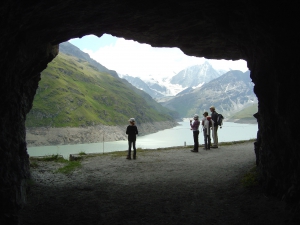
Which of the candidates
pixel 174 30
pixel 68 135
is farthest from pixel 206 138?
pixel 68 135

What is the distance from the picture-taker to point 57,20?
9805 mm

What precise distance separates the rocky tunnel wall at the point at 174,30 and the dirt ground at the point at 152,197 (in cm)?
92

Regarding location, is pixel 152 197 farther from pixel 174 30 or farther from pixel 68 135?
pixel 68 135

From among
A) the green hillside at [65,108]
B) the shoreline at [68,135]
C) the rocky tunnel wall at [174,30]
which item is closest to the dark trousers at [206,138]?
the rocky tunnel wall at [174,30]

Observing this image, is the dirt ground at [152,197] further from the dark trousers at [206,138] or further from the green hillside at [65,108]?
the green hillside at [65,108]

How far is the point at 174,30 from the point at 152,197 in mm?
8741

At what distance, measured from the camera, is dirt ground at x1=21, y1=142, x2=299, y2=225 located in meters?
8.69

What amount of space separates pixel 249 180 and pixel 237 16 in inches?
293

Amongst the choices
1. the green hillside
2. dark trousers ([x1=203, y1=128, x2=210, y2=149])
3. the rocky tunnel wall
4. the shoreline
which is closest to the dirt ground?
the rocky tunnel wall

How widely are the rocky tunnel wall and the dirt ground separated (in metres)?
0.92

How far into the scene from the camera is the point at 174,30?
13.6 meters

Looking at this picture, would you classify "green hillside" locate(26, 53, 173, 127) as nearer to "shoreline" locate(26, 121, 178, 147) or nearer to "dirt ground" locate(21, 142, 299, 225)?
"shoreline" locate(26, 121, 178, 147)

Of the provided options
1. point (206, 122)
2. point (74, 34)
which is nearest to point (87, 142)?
point (206, 122)

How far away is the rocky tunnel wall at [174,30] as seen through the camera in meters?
7.50
